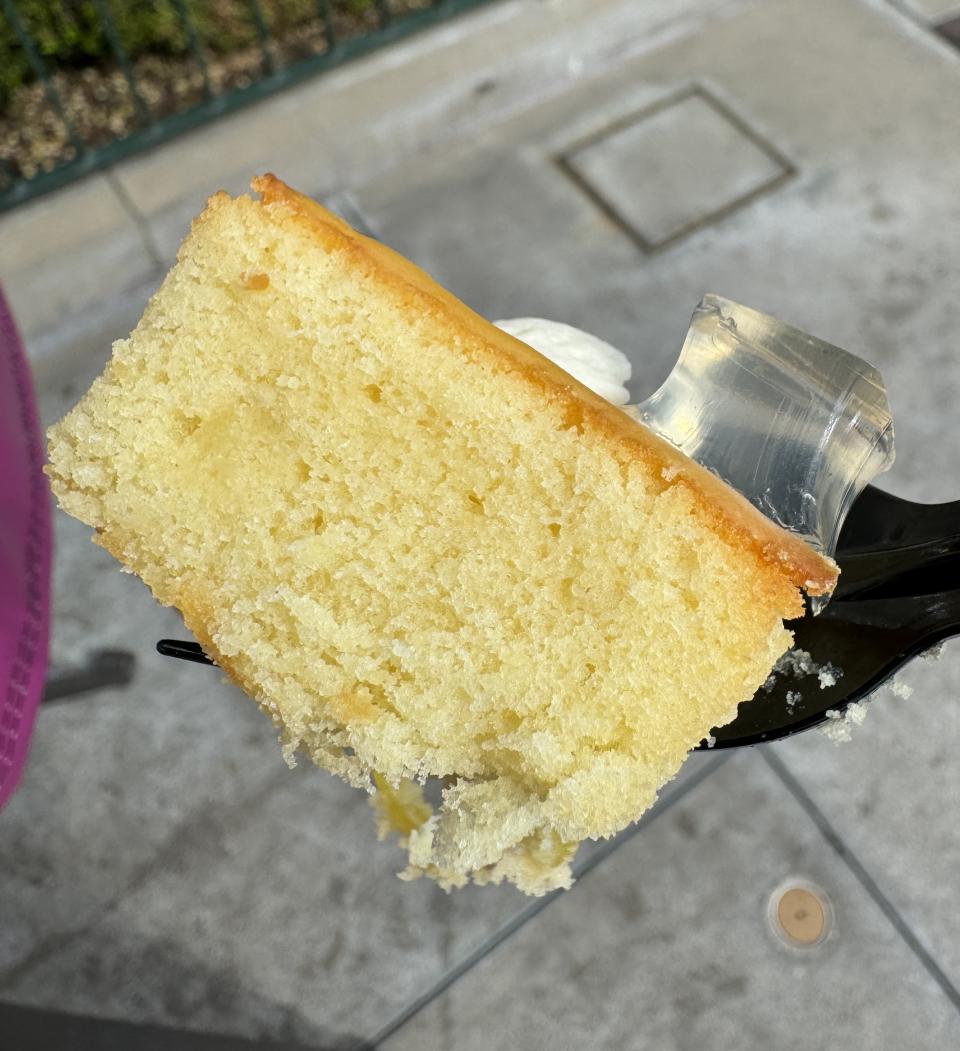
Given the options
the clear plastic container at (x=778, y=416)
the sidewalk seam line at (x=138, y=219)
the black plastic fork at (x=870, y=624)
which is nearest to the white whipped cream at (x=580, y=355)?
the clear plastic container at (x=778, y=416)

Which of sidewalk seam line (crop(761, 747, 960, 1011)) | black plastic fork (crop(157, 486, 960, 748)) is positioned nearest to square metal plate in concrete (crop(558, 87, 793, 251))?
sidewalk seam line (crop(761, 747, 960, 1011))

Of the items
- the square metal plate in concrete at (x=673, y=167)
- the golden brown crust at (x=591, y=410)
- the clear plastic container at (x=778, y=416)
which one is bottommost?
the square metal plate in concrete at (x=673, y=167)

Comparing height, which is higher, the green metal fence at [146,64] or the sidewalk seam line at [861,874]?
the green metal fence at [146,64]

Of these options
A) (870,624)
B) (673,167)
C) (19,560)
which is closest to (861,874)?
(870,624)

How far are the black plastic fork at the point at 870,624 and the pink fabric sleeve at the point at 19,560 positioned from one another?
247mm

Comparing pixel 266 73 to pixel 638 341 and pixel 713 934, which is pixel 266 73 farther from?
pixel 713 934

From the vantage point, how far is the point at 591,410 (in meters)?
0.86

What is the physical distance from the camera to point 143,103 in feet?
7.95

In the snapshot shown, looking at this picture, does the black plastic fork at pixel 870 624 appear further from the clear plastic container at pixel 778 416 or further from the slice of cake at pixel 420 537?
the slice of cake at pixel 420 537

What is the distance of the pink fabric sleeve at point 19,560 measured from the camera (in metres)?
1.10

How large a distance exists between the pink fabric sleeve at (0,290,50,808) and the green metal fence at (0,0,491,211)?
55.5 inches

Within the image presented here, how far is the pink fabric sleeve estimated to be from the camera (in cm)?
110

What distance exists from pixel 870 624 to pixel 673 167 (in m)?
1.89

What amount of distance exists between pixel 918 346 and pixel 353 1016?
6.83ft
